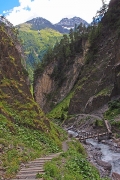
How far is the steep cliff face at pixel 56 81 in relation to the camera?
349 feet

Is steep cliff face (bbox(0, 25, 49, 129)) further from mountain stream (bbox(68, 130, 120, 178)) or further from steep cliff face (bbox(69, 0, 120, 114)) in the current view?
steep cliff face (bbox(69, 0, 120, 114))

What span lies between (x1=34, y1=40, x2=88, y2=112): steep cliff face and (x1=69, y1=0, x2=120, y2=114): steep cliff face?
46.6 feet

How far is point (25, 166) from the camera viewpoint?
13312 millimetres

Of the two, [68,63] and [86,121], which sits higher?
[68,63]

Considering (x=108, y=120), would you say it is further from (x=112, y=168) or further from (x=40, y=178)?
(x=40, y=178)

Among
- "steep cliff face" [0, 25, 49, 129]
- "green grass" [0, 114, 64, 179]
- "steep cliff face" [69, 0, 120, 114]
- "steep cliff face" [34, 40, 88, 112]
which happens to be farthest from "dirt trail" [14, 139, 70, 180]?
"steep cliff face" [34, 40, 88, 112]

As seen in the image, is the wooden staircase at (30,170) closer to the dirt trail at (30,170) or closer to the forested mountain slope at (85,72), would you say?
the dirt trail at (30,170)

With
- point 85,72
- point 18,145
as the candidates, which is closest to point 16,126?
point 18,145

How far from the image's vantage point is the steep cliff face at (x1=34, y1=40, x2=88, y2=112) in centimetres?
10648

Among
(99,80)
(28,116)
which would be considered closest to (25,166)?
(28,116)

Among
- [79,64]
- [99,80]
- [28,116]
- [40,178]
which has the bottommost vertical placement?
[40,178]

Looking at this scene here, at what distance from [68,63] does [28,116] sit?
309 feet

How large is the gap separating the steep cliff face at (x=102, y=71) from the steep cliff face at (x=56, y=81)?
1422 cm

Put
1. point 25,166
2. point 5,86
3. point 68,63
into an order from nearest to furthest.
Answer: point 25,166 < point 5,86 < point 68,63
